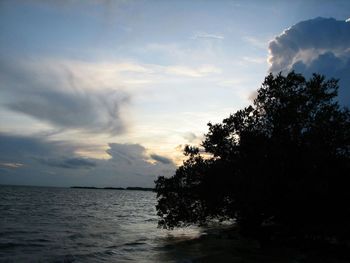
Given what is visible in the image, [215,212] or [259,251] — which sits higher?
[215,212]

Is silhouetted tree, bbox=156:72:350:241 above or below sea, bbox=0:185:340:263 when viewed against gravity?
above

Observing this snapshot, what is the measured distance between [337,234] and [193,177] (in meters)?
11.6

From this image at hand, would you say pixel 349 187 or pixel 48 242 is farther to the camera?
pixel 48 242

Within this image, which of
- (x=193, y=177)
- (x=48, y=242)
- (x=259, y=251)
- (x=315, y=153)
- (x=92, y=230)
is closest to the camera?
(x=259, y=251)

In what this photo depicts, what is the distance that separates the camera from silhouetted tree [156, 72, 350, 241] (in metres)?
26.0

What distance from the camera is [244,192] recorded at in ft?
85.2

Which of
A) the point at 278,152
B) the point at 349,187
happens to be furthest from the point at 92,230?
the point at 349,187

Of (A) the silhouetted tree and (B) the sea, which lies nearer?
(B) the sea

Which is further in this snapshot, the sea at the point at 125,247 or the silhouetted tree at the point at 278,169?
the silhouetted tree at the point at 278,169

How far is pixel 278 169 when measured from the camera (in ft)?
88.4

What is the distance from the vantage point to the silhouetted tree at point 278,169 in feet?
85.2

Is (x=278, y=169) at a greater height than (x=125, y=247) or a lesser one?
greater

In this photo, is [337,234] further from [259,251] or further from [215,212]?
[215,212]

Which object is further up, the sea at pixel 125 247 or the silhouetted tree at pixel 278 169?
the silhouetted tree at pixel 278 169
